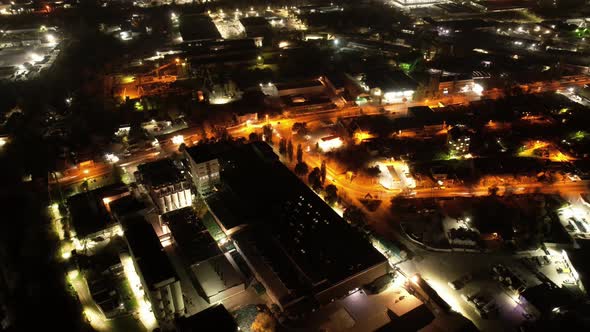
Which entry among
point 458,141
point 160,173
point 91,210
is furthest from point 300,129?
point 91,210

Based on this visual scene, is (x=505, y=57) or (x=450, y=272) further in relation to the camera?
(x=505, y=57)

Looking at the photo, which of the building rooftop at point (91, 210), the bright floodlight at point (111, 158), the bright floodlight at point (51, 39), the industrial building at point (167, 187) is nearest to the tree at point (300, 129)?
the industrial building at point (167, 187)

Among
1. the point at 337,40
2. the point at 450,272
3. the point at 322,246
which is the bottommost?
the point at 450,272

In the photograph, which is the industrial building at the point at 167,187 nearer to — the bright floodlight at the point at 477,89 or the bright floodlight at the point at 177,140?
the bright floodlight at the point at 177,140

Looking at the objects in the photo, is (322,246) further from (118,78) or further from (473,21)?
(473,21)

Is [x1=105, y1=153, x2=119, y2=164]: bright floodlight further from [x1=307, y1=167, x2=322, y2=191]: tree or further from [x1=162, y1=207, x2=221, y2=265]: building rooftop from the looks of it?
[x1=307, y1=167, x2=322, y2=191]: tree

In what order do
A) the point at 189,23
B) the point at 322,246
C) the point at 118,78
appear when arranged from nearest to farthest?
the point at 322,246 < the point at 118,78 < the point at 189,23

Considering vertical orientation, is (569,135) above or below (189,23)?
below

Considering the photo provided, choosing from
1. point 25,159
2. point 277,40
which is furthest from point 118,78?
point 277,40
